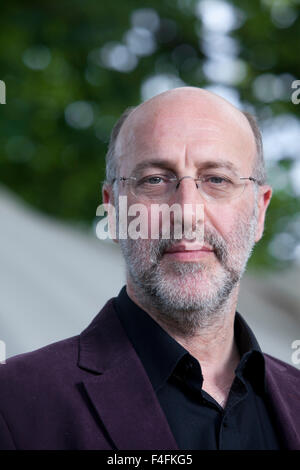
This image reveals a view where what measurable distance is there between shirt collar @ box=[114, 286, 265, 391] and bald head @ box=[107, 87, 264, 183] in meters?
0.21

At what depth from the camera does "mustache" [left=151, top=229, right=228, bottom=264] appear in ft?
2.97

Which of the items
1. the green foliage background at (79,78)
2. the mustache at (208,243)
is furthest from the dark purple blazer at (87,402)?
the green foliage background at (79,78)

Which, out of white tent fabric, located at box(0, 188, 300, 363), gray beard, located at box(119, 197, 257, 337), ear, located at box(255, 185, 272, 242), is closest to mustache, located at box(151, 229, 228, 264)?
gray beard, located at box(119, 197, 257, 337)

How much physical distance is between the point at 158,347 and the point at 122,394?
0.32ft

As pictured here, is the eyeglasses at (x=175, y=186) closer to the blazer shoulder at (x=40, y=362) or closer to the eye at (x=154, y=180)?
the eye at (x=154, y=180)

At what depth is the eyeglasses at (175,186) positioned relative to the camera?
0.92 meters

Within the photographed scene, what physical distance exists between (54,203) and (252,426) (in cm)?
300

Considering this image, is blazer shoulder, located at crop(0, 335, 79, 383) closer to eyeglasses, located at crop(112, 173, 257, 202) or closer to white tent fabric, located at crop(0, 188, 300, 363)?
eyeglasses, located at crop(112, 173, 257, 202)

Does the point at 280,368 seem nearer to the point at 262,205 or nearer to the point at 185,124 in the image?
the point at 262,205

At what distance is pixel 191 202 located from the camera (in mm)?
886

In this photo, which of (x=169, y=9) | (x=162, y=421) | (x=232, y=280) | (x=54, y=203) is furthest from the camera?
(x=54, y=203)

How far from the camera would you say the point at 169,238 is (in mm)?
905

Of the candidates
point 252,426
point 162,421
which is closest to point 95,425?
point 162,421

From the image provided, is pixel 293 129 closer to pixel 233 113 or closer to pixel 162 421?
pixel 233 113
